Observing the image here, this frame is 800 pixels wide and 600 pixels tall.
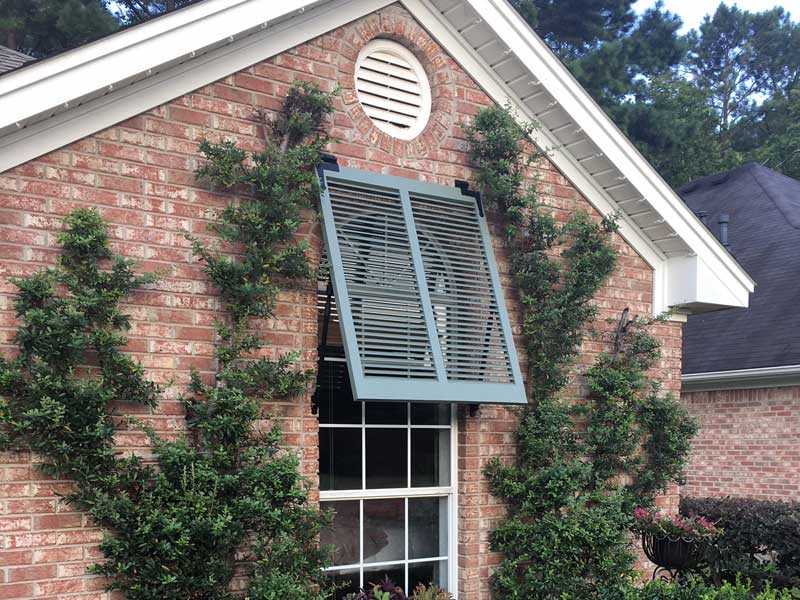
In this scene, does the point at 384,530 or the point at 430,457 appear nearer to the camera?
the point at 384,530

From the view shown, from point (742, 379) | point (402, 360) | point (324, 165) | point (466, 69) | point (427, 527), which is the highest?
point (466, 69)

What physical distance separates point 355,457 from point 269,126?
236 cm

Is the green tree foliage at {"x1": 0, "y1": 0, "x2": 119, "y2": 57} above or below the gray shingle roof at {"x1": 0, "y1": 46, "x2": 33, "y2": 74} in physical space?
above

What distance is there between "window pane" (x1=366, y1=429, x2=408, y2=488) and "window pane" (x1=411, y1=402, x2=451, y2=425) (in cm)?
15

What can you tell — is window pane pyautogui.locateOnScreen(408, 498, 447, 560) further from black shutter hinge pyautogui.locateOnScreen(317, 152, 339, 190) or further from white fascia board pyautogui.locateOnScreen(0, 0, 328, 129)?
white fascia board pyautogui.locateOnScreen(0, 0, 328, 129)

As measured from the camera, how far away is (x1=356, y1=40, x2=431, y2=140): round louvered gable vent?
6.62 metres

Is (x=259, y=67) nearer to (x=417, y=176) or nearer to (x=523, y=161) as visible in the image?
(x=417, y=176)

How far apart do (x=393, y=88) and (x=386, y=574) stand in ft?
11.6

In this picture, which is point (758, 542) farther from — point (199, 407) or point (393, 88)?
point (199, 407)

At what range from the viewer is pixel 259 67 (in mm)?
6082

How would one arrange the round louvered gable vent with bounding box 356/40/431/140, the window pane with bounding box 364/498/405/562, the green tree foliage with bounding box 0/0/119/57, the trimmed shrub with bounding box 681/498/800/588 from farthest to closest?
the green tree foliage with bounding box 0/0/119/57
the trimmed shrub with bounding box 681/498/800/588
the round louvered gable vent with bounding box 356/40/431/140
the window pane with bounding box 364/498/405/562

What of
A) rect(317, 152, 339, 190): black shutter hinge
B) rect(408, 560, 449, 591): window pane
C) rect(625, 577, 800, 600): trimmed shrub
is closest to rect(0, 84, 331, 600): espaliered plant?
rect(317, 152, 339, 190): black shutter hinge

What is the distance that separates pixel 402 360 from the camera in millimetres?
5934

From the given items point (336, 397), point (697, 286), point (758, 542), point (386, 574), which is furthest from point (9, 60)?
point (758, 542)
